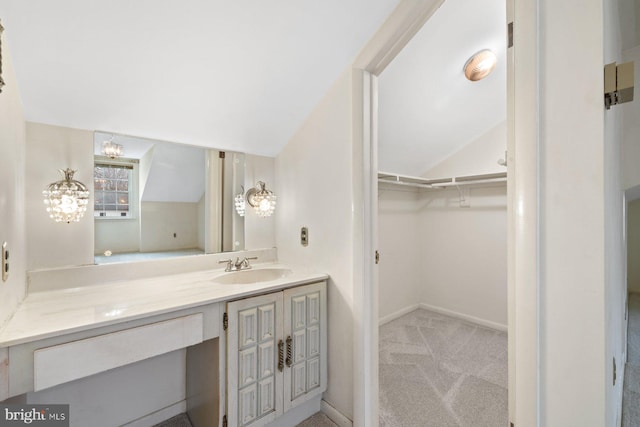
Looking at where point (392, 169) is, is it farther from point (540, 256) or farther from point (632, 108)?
point (540, 256)

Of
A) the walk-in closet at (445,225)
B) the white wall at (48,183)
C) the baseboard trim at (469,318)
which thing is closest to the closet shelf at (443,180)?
the walk-in closet at (445,225)

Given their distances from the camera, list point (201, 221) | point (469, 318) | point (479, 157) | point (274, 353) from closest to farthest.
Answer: point (274, 353) < point (201, 221) < point (479, 157) < point (469, 318)

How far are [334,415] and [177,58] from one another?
2.16 meters

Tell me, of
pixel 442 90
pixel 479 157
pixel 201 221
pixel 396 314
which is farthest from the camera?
pixel 396 314

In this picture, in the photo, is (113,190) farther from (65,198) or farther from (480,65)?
(480,65)

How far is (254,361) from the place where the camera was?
1.40 meters

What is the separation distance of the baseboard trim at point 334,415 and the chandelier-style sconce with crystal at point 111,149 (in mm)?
1984

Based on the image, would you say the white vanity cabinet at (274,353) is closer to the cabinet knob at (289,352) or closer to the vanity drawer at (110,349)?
the cabinet knob at (289,352)

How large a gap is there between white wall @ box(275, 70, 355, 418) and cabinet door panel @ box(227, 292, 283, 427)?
1.25ft

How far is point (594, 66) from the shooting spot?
2.20ft

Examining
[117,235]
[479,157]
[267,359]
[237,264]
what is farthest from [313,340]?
[479,157]

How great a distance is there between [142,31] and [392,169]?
2.29m

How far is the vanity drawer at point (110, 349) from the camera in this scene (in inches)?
37.1

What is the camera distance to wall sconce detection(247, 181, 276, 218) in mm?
2066
